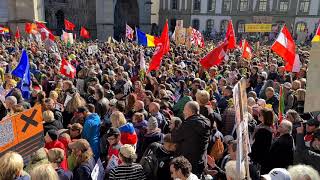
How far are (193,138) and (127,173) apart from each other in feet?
3.82

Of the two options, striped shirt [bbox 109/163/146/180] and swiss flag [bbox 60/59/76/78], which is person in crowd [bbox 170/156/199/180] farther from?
swiss flag [bbox 60/59/76/78]

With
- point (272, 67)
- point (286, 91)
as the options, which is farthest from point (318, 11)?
point (286, 91)

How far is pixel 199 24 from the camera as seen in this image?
185ft

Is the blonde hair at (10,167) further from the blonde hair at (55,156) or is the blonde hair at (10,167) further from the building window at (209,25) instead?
the building window at (209,25)

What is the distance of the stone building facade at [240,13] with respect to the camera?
5100cm

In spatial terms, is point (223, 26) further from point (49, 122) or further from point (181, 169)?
point (181, 169)

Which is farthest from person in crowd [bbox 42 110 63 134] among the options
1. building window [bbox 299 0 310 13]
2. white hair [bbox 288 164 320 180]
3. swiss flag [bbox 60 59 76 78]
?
building window [bbox 299 0 310 13]

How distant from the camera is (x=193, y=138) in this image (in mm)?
5109

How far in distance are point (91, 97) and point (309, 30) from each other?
4857 cm

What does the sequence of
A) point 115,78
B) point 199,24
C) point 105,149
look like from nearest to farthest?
point 105,149
point 115,78
point 199,24

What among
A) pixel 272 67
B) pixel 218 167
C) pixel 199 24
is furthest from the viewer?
pixel 199 24

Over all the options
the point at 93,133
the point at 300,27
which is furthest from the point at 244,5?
the point at 93,133

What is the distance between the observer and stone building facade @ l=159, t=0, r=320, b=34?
167 ft

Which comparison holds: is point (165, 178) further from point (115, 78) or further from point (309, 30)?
point (309, 30)
